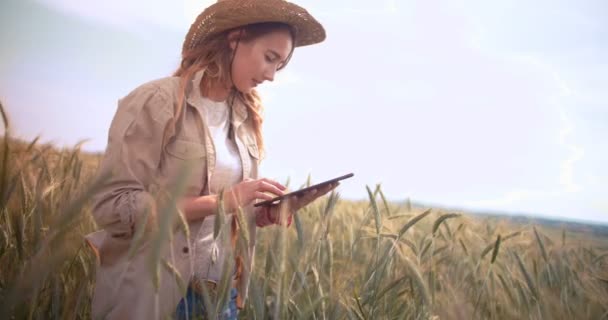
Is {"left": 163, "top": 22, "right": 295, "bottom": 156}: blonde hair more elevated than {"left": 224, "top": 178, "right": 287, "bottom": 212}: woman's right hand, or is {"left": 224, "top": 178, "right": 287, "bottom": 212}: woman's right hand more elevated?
{"left": 163, "top": 22, "right": 295, "bottom": 156}: blonde hair

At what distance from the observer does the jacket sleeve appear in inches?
35.7

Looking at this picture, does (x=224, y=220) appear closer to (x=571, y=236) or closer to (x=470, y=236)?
(x=470, y=236)

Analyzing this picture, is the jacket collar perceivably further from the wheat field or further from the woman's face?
the wheat field

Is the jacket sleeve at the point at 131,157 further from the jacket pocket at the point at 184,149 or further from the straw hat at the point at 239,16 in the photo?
the straw hat at the point at 239,16

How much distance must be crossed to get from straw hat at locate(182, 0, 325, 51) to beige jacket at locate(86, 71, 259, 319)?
194 millimetres

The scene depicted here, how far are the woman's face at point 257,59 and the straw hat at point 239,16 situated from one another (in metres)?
0.05

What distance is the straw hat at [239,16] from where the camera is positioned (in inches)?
44.9

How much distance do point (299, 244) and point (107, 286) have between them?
1.52 ft

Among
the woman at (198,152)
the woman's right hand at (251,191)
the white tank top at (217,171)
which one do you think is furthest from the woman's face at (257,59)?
the woman's right hand at (251,191)

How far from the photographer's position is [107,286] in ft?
3.12

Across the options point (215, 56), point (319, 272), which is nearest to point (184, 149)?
point (215, 56)

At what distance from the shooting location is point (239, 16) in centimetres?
114

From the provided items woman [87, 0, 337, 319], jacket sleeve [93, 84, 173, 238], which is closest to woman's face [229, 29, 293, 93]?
woman [87, 0, 337, 319]

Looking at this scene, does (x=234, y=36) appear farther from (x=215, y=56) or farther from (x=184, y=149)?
(x=184, y=149)
